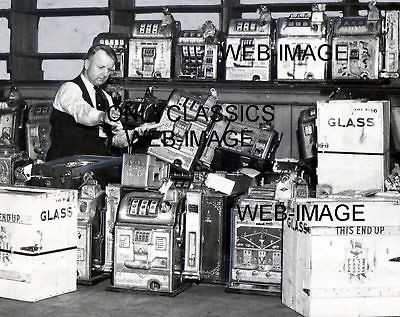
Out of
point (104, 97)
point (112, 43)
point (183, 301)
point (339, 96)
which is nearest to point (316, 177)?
point (339, 96)

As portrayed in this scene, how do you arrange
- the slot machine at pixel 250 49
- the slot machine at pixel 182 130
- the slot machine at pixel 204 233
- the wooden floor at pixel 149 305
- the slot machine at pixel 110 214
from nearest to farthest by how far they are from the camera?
the wooden floor at pixel 149 305 < the slot machine at pixel 204 233 < the slot machine at pixel 110 214 < the slot machine at pixel 182 130 < the slot machine at pixel 250 49

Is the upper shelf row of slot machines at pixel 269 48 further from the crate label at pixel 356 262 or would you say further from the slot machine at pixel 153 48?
the crate label at pixel 356 262

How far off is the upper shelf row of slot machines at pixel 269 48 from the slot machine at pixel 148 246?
135cm

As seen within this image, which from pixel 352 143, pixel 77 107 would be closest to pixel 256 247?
pixel 352 143

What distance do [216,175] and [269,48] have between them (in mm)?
1151

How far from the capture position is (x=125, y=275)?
4277mm

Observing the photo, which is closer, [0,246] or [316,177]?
[0,246]

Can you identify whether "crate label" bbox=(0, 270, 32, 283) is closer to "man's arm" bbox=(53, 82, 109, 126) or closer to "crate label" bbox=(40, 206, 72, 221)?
"crate label" bbox=(40, 206, 72, 221)

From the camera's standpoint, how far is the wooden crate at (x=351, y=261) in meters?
3.75

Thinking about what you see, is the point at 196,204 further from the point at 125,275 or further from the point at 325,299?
the point at 325,299

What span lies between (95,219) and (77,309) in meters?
0.70

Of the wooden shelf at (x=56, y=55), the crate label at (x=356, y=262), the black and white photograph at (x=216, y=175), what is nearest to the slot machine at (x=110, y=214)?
the black and white photograph at (x=216, y=175)

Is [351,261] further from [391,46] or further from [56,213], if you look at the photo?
[391,46]

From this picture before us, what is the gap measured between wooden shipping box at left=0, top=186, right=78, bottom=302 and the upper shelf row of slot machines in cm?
155
